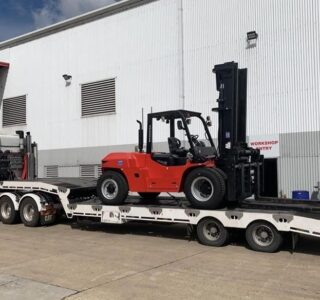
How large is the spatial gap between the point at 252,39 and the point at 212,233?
995 centimetres

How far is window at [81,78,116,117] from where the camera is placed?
2302 cm

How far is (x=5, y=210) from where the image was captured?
15.5 m

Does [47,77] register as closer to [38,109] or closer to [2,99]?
[38,109]

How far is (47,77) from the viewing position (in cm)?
2583

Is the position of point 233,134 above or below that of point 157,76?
below

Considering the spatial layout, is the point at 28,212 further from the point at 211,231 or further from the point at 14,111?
the point at 14,111

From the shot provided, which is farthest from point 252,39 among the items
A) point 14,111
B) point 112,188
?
point 14,111

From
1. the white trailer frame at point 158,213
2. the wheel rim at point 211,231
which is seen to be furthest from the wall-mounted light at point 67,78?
the wheel rim at point 211,231

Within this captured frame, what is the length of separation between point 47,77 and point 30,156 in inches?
341

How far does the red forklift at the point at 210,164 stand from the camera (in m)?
11.1

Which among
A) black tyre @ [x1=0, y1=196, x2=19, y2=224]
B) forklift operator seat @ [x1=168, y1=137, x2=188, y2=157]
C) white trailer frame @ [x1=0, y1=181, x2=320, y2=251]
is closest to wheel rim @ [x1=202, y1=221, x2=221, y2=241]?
white trailer frame @ [x1=0, y1=181, x2=320, y2=251]

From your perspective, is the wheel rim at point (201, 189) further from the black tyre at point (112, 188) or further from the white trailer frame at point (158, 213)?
the black tyre at point (112, 188)

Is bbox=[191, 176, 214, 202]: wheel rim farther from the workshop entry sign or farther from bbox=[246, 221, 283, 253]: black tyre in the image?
the workshop entry sign

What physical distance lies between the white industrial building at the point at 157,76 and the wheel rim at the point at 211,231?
7329mm
